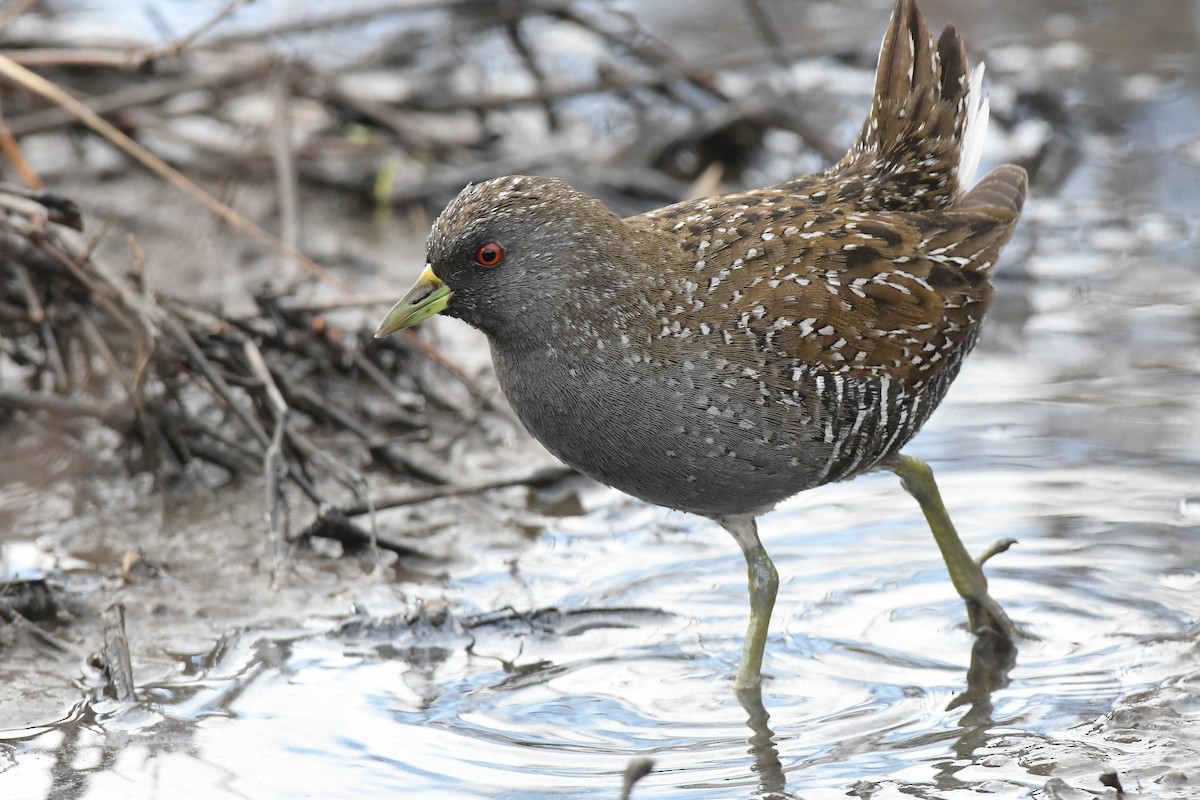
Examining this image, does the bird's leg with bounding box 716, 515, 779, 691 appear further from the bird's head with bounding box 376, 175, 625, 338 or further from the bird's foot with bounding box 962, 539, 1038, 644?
the bird's head with bounding box 376, 175, 625, 338

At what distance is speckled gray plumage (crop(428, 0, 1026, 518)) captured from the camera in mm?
3789

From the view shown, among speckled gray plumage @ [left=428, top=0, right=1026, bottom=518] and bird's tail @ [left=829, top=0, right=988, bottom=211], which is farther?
bird's tail @ [left=829, top=0, right=988, bottom=211]

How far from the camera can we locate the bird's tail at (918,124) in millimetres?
4402

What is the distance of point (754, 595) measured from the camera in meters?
4.27

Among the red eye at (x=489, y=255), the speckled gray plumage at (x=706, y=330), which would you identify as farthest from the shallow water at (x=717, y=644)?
the red eye at (x=489, y=255)

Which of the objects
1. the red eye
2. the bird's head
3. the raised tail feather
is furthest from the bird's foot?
the red eye

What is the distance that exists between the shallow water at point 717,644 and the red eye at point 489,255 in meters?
1.20

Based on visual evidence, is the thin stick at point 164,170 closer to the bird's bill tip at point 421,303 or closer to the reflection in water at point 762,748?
the bird's bill tip at point 421,303

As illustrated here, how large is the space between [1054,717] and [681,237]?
5.08ft

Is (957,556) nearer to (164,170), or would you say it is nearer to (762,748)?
(762,748)

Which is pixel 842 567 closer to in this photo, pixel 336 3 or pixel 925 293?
pixel 925 293

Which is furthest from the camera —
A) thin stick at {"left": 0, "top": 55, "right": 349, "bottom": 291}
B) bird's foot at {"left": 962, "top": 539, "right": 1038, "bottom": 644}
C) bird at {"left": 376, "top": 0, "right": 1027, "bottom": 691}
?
thin stick at {"left": 0, "top": 55, "right": 349, "bottom": 291}

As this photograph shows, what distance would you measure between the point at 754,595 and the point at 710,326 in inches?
34.2

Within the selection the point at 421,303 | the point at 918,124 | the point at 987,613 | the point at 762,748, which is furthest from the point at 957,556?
the point at 421,303
